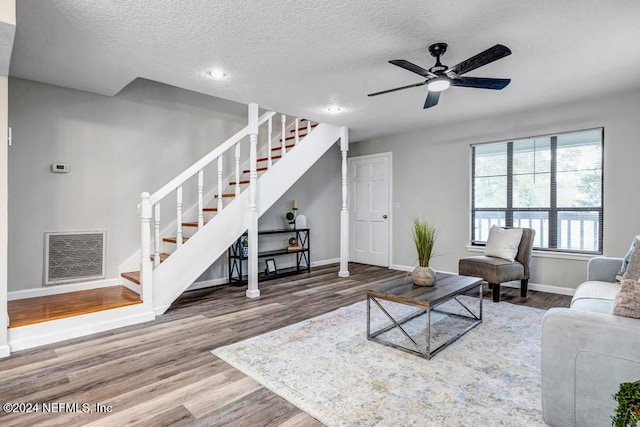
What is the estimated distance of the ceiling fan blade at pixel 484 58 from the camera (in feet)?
7.50

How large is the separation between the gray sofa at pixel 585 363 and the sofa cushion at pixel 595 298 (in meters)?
0.60

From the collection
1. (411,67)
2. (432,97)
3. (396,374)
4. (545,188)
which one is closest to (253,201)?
(432,97)

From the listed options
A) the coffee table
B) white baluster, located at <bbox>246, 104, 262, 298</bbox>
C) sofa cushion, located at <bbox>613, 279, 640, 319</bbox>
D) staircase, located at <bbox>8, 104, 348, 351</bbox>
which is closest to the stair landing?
staircase, located at <bbox>8, 104, 348, 351</bbox>

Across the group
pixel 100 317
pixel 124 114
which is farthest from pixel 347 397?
pixel 124 114

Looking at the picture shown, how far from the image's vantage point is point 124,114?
4.13 meters

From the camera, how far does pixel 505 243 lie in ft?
14.0

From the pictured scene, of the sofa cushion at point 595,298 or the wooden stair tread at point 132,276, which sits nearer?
the sofa cushion at point 595,298

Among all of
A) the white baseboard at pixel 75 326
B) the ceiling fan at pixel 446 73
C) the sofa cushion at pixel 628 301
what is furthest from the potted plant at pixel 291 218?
the sofa cushion at pixel 628 301

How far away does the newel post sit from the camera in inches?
130

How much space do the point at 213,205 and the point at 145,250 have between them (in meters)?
1.63

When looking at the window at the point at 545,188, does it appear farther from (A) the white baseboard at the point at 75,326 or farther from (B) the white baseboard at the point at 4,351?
(B) the white baseboard at the point at 4,351

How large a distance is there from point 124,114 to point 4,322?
253 centimetres

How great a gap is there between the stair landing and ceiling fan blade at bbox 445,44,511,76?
11.5 ft

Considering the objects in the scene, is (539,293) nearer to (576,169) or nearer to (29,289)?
(576,169)
